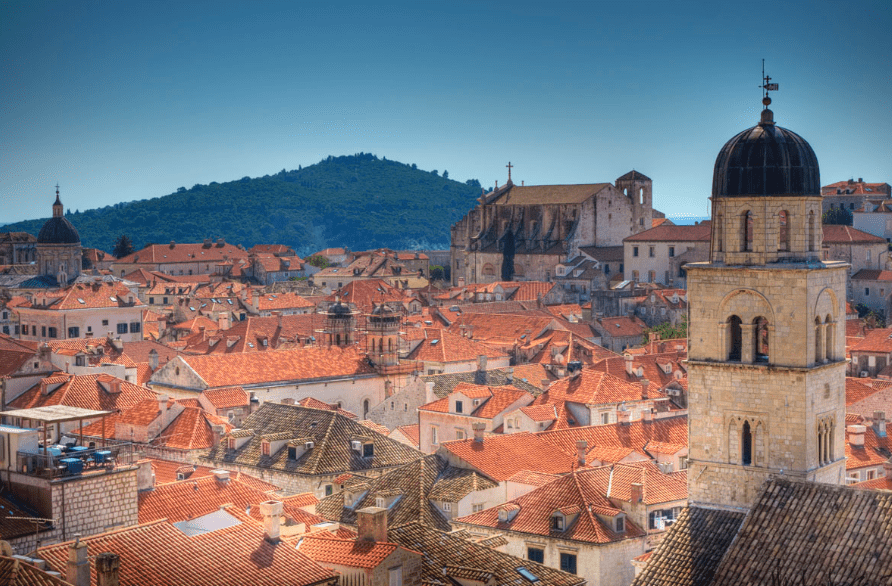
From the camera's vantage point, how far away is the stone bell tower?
1033 inches

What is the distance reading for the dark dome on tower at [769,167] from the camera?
26781 mm

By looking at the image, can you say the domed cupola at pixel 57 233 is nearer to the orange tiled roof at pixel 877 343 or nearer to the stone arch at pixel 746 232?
the orange tiled roof at pixel 877 343

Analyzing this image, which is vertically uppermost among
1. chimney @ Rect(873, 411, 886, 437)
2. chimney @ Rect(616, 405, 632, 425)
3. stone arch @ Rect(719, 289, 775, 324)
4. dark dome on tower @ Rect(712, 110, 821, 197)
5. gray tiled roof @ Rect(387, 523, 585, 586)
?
dark dome on tower @ Rect(712, 110, 821, 197)

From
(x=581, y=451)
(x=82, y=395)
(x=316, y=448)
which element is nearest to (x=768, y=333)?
(x=581, y=451)

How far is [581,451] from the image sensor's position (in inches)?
1644

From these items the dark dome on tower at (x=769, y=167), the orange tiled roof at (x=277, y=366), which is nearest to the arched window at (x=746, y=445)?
the dark dome on tower at (x=769, y=167)

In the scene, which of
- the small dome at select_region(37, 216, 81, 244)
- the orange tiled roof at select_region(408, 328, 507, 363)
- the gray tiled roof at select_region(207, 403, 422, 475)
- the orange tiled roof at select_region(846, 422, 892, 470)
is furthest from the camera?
the small dome at select_region(37, 216, 81, 244)

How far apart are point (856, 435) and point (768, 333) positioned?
2137cm

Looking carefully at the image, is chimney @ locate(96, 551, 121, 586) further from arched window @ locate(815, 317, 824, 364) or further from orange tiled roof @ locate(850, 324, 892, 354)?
orange tiled roof @ locate(850, 324, 892, 354)

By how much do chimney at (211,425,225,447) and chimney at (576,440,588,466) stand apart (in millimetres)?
12329

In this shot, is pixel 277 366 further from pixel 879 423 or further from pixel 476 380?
pixel 879 423

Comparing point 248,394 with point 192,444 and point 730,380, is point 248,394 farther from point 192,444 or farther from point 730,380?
point 730,380

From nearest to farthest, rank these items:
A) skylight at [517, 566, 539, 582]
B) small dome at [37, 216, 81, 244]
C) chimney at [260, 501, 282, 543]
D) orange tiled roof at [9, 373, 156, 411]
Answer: chimney at [260, 501, 282, 543], skylight at [517, 566, 539, 582], orange tiled roof at [9, 373, 156, 411], small dome at [37, 216, 81, 244]

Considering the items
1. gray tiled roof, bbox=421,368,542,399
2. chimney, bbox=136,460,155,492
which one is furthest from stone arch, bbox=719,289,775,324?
gray tiled roof, bbox=421,368,542,399
